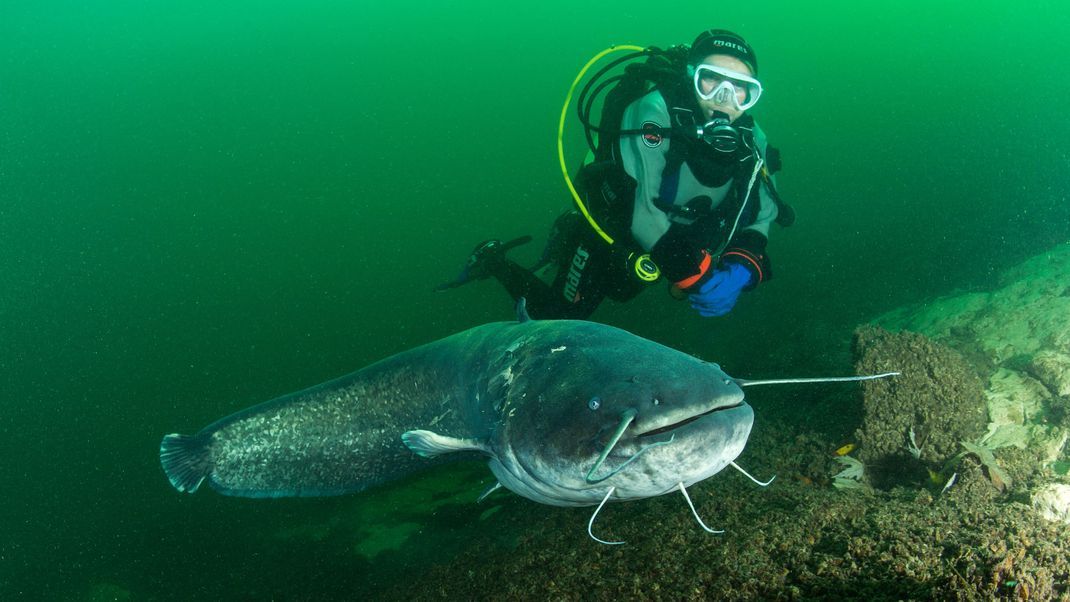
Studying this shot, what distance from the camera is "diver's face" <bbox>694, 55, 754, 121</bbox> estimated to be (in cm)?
490

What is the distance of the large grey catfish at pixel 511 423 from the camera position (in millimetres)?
1828

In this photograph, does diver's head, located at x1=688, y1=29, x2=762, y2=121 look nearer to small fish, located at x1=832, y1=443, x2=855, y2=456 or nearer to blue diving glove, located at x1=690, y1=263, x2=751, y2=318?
blue diving glove, located at x1=690, y1=263, x2=751, y2=318

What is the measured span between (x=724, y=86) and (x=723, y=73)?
0.13 m

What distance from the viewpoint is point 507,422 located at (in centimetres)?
236

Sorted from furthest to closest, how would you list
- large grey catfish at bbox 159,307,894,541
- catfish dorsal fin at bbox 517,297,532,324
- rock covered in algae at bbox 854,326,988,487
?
catfish dorsal fin at bbox 517,297,532,324 → rock covered in algae at bbox 854,326,988,487 → large grey catfish at bbox 159,307,894,541

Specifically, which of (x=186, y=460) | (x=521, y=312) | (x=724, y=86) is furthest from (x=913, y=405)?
(x=186, y=460)

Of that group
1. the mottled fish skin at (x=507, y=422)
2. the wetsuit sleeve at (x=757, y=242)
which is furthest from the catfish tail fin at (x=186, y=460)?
the wetsuit sleeve at (x=757, y=242)

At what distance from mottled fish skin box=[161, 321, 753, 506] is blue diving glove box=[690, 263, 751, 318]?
2396 mm

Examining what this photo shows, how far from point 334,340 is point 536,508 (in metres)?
16.3

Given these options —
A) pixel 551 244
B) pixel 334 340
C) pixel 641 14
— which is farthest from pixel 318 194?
pixel 641 14

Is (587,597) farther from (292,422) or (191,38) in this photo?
(191,38)

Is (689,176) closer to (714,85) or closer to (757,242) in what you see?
(714,85)

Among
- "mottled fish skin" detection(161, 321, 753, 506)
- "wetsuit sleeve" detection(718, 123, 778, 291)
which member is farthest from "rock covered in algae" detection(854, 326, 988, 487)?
"mottled fish skin" detection(161, 321, 753, 506)

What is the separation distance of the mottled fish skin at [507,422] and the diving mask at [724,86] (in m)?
3.36
